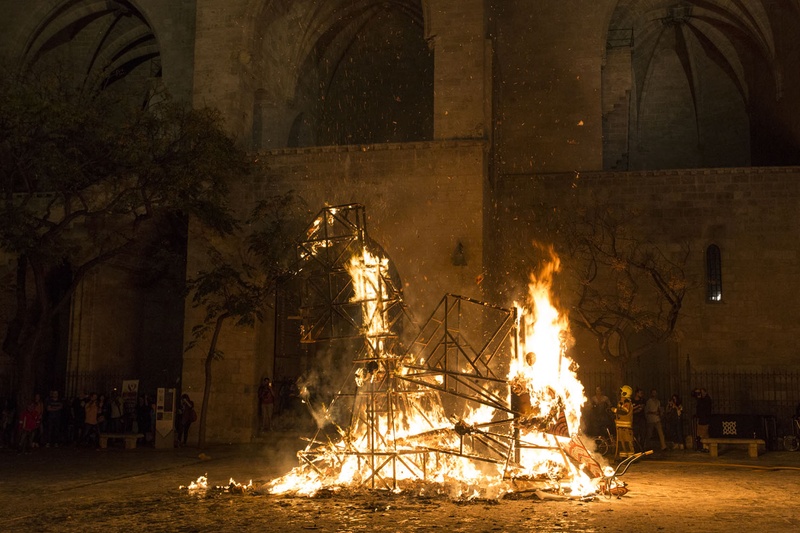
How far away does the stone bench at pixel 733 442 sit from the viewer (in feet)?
53.4

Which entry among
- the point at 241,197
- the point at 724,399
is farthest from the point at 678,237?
the point at 241,197

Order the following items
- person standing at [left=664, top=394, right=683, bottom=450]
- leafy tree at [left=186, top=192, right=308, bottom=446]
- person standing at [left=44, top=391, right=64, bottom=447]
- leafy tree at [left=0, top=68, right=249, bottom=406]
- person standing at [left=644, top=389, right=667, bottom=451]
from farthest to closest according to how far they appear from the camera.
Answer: person standing at [left=44, top=391, right=64, bottom=447] < person standing at [left=664, top=394, right=683, bottom=450] < leafy tree at [left=186, top=192, right=308, bottom=446] < person standing at [left=644, top=389, right=667, bottom=451] < leafy tree at [left=0, top=68, right=249, bottom=406]

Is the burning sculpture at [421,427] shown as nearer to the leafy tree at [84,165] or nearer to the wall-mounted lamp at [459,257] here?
the wall-mounted lamp at [459,257]

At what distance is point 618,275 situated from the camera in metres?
20.0

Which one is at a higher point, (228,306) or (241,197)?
(241,197)

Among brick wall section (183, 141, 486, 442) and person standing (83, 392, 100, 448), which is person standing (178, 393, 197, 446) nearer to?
brick wall section (183, 141, 486, 442)

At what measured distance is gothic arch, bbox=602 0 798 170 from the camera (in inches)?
941

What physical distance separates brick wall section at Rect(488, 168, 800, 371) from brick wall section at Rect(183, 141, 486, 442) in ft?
5.41

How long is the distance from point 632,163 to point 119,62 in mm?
18341

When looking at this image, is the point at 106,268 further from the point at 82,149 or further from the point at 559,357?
the point at 559,357

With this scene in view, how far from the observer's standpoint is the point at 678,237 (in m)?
20.2

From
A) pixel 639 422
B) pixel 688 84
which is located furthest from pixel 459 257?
pixel 688 84

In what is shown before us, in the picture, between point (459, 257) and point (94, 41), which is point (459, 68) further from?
point (94, 41)

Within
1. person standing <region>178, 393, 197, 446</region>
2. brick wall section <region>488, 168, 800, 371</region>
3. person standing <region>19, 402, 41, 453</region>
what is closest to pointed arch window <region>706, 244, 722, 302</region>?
brick wall section <region>488, 168, 800, 371</region>
